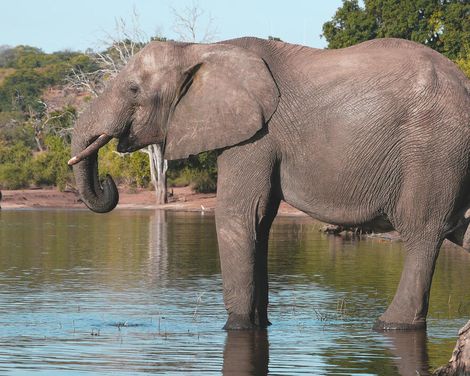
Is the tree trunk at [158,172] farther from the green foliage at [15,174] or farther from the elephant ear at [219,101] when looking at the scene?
the elephant ear at [219,101]

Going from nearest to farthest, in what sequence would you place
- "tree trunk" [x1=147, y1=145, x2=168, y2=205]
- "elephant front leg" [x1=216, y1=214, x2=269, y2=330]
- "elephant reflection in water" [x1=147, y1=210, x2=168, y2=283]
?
1. "elephant front leg" [x1=216, y1=214, x2=269, y2=330]
2. "elephant reflection in water" [x1=147, y1=210, x2=168, y2=283]
3. "tree trunk" [x1=147, y1=145, x2=168, y2=205]

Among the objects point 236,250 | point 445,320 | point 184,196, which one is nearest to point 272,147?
point 236,250

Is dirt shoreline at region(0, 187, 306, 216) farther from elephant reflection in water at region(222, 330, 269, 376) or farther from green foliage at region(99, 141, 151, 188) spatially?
elephant reflection in water at region(222, 330, 269, 376)

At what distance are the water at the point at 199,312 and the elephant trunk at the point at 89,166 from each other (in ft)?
4.33

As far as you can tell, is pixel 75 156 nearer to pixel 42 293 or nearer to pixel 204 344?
pixel 204 344

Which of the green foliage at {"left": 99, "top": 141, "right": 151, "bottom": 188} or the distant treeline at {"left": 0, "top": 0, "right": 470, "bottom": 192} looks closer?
the distant treeline at {"left": 0, "top": 0, "right": 470, "bottom": 192}

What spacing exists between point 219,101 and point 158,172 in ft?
144

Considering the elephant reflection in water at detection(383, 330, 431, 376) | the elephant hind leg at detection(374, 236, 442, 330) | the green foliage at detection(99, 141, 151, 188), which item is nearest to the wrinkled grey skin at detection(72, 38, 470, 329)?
the elephant hind leg at detection(374, 236, 442, 330)

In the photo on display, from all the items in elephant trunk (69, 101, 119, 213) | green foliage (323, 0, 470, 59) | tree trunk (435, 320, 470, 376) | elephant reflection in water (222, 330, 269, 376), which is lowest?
elephant reflection in water (222, 330, 269, 376)

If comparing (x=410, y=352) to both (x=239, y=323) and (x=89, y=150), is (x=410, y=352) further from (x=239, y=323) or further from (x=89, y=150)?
(x=89, y=150)

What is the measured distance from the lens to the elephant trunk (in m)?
12.8

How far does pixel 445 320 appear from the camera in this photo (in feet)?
44.8

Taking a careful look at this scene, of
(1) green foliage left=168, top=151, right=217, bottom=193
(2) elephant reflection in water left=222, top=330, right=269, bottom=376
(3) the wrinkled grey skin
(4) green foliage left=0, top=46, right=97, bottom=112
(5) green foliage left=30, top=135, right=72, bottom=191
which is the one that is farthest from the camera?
(4) green foliage left=0, top=46, right=97, bottom=112

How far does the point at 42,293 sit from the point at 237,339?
16.8 ft
